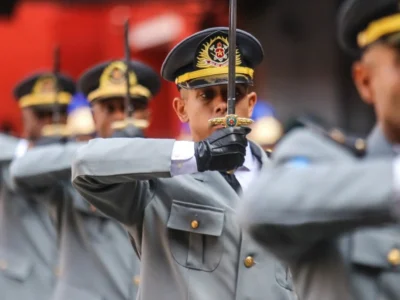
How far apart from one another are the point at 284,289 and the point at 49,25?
9327 millimetres

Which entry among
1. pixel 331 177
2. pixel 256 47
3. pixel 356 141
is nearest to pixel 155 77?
pixel 256 47

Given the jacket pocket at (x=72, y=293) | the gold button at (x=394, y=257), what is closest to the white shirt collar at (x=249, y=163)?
the gold button at (x=394, y=257)

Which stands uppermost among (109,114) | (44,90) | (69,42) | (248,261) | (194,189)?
(69,42)

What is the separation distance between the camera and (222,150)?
2557mm

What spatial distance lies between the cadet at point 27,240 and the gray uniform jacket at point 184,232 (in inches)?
84.2

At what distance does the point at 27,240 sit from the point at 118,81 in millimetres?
1248

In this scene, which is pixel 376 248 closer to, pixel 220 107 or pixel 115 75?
pixel 220 107

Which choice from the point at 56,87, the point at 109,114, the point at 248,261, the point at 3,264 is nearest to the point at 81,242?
the point at 109,114

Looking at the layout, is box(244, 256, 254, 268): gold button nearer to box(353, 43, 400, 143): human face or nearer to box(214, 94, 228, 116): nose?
box(214, 94, 228, 116): nose

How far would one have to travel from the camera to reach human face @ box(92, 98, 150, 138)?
412 cm

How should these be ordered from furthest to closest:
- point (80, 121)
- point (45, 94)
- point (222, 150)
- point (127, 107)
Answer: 1. point (80, 121)
2. point (45, 94)
3. point (127, 107)
4. point (222, 150)

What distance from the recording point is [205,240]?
2.82 m

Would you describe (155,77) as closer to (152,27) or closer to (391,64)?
(391,64)

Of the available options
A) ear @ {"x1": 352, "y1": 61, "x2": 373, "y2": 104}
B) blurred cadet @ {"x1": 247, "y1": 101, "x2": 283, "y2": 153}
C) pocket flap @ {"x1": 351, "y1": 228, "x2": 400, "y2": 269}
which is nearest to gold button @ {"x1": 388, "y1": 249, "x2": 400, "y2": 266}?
pocket flap @ {"x1": 351, "y1": 228, "x2": 400, "y2": 269}
